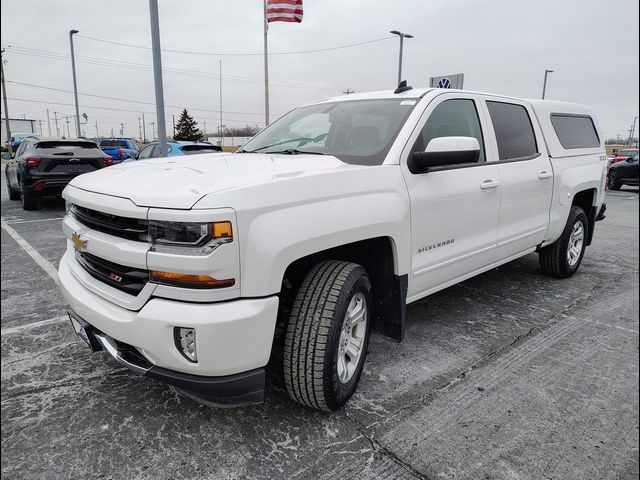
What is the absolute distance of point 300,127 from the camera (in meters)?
3.64

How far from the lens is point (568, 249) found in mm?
4910

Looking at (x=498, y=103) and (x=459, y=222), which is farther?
(x=498, y=103)

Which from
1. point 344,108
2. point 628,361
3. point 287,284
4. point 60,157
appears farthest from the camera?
point 60,157

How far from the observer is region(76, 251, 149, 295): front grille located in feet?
6.81

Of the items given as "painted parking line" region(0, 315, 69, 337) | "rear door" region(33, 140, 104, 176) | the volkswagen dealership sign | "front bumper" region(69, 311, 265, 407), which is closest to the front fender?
"front bumper" region(69, 311, 265, 407)

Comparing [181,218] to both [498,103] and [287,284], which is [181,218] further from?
[498,103]

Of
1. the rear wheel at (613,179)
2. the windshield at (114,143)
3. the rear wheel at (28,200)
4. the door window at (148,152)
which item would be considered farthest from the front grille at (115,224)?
the windshield at (114,143)

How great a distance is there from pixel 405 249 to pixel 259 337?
45.1 inches

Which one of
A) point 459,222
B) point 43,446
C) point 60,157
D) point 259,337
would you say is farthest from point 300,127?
point 60,157

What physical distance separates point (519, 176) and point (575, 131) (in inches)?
65.1

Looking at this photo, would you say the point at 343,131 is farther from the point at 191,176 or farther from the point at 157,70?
the point at 157,70

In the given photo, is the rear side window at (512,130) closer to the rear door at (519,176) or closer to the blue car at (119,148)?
the rear door at (519,176)

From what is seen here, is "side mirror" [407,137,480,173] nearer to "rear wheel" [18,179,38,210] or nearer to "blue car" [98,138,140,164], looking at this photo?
"rear wheel" [18,179,38,210]

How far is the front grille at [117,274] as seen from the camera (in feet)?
6.81
